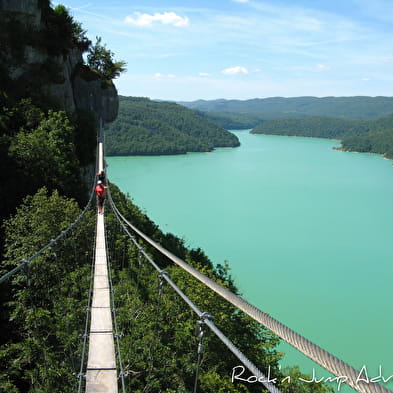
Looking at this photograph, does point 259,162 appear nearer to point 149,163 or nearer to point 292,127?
point 149,163

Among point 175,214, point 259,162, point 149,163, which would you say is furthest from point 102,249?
point 259,162

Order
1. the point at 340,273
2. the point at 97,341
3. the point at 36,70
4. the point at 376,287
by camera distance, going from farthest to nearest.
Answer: the point at 340,273 < the point at 376,287 < the point at 36,70 < the point at 97,341

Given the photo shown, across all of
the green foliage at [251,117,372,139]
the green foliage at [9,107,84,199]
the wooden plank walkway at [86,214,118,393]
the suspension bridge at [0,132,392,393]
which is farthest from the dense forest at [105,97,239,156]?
the suspension bridge at [0,132,392,393]

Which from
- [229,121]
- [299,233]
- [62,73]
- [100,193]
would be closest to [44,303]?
[100,193]

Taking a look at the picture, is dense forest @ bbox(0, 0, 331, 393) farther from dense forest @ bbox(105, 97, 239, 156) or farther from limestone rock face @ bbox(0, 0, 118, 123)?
dense forest @ bbox(105, 97, 239, 156)

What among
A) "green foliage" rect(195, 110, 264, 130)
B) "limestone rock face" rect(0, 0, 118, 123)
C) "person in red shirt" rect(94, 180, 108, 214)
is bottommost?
"person in red shirt" rect(94, 180, 108, 214)

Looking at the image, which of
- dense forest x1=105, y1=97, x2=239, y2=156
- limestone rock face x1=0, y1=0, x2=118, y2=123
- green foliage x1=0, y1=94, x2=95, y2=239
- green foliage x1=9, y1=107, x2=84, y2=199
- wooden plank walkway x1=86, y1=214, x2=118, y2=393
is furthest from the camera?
dense forest x1=105, y1=97, x2=239, y2=156

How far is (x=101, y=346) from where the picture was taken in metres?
3.30

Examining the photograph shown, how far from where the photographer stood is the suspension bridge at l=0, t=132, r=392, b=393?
1021mm

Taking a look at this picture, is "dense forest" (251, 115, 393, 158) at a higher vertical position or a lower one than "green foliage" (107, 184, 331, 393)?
higher

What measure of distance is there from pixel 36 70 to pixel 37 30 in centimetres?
153

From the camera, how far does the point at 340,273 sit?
2316 centimetres

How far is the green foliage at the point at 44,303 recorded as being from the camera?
391 centimetres

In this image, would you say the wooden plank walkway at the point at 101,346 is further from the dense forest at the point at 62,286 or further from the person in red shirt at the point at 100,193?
the person in red shirt at the point at 100,193
